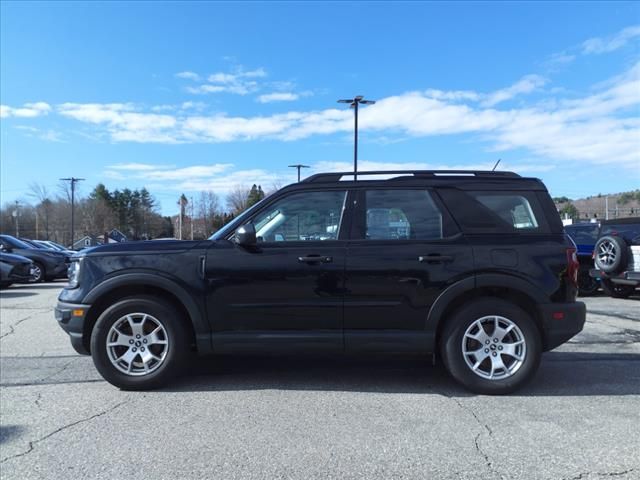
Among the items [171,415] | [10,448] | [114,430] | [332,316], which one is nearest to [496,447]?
[332,316]

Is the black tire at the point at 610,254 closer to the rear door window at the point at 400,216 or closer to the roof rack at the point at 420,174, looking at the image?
the roof rack at the point at 420,174

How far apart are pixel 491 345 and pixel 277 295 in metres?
2.00

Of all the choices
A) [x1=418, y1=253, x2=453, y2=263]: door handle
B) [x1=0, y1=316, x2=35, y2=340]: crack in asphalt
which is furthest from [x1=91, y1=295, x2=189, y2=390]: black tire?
[x1=0, y1=316, x2=35, y2=340]: crack in asphalt

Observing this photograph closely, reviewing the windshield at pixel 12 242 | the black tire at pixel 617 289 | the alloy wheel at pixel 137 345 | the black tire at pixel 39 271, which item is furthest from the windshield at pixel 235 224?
the windshield at pixel 12 242

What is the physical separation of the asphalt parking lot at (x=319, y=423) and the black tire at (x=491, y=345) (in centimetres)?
12

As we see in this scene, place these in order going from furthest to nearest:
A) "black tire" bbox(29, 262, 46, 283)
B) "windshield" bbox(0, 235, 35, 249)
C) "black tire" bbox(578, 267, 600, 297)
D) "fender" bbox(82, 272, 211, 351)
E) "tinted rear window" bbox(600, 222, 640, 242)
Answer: "windshield" bbox(0, 235, 35, 249), "black tire" bbox(29, 262, 46, 283), "black tire" bbox(578, 267, 600, 297), "tinted rear window" bbox(600, 222, 640, 242), "fender" bbox(82, 272, 211, 351)

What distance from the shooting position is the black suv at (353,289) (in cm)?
453

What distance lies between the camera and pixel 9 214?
8450 cm

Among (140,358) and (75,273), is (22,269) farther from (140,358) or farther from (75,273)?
(140,358)

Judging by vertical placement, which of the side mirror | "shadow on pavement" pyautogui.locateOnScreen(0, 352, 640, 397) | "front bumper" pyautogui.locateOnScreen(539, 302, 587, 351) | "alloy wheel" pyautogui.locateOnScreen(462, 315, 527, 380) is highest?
the side mirror

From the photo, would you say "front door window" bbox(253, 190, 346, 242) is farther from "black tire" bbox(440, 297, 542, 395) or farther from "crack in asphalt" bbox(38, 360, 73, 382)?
"crack in asphalt" bbox(38, 360, 73, 382)

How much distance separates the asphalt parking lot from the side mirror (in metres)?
1.39

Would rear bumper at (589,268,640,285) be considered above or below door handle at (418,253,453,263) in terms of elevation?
below

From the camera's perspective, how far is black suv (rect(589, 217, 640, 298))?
10.4 metres
